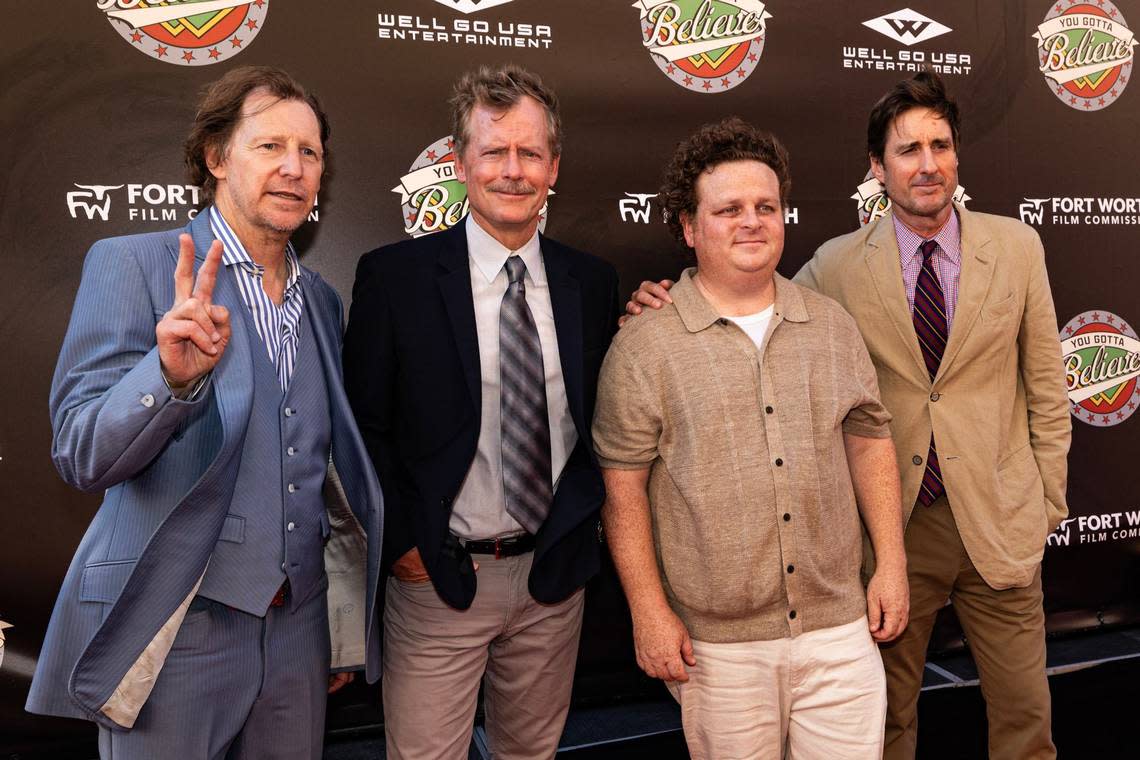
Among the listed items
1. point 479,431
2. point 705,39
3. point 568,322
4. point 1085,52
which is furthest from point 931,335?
point 1085,52

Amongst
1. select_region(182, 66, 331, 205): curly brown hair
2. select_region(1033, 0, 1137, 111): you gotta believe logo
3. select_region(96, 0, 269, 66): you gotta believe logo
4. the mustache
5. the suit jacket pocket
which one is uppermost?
select_region(1033, 0, 1137, 111): you gotta believe logo

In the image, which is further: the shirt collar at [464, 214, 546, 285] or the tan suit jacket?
the tan suit jacket

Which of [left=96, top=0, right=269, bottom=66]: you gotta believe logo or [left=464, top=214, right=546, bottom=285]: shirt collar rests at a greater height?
[left=96, top=0, right=269, bottom=66]: you gotta believe logo

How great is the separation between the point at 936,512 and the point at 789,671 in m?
0.76

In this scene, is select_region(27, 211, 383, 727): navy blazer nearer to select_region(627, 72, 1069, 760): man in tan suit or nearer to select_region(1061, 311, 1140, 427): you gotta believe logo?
select_region(627, 72, 1069, 760): man in tan suit

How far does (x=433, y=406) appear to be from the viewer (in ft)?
5.56

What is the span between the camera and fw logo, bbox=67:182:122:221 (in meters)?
2.33

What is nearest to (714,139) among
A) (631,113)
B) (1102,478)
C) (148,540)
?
(631,113)

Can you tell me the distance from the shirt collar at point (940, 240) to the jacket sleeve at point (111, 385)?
178 cm

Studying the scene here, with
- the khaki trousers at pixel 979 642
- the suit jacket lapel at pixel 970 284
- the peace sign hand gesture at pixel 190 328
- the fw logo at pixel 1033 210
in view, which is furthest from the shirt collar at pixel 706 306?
the fw logo at pixel 1033 210

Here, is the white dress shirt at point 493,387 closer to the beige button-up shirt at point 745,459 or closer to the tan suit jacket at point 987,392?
the beige button-up shirt at point 745,459

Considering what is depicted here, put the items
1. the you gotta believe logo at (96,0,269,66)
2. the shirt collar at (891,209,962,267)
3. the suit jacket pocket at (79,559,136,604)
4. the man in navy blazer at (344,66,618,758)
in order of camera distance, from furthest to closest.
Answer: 1. the you gotta believe logo at (96,0,269,66)
2. the shirt collar at (891,209,962,267)
3. the man in navy blazer at (344,66,618,758)
4. the suit jacket pocket at (79,559,136,604)

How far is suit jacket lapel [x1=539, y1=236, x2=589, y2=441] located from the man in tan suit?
2.63ft

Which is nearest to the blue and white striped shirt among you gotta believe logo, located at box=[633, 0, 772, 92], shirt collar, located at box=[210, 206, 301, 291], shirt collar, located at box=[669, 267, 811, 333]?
shirt collar, located at box=[210, 206, 301, 291]
